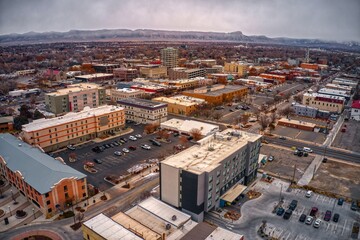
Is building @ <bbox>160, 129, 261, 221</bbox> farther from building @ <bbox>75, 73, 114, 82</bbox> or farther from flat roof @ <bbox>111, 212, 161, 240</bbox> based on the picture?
building @ <bbox>75, 73, 114, 82</bbox>

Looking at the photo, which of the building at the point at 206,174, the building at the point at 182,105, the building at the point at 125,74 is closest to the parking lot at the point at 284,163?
the building at the point at 206,174

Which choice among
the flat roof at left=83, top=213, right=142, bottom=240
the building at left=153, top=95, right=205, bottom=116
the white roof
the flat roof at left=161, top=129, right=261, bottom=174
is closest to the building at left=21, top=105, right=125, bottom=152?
the building at left=153, top=95, right=205, bottom=116

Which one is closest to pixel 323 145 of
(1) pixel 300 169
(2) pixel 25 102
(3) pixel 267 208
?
(1) pixel 300 169

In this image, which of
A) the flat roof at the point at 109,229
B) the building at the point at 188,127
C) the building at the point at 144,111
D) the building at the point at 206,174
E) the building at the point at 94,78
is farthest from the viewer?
the building at the point at 94,78

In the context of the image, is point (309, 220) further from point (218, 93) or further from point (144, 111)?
point (218, 93)

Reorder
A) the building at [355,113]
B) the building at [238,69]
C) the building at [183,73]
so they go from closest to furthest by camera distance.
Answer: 1. the building at [355,113]
2. the building at [183,73]
3. the building at [238,69]

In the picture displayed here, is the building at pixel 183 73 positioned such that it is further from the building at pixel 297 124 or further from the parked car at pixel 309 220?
the parked car at pixel 309 220

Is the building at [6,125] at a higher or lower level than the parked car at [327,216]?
higher
